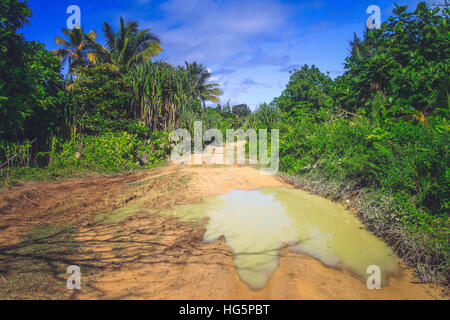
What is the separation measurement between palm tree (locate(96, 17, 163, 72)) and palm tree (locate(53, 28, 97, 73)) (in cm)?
146

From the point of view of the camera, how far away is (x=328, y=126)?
738 centimetres

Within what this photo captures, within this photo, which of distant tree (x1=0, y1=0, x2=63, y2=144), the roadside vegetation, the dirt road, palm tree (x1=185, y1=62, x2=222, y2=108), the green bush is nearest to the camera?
the dirt road

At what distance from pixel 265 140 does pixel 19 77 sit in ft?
28.5

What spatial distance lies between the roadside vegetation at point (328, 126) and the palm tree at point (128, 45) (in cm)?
922

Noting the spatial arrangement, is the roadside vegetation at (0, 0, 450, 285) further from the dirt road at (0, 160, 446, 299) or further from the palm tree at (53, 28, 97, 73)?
the palm tree at (53, 28, 97, 73)

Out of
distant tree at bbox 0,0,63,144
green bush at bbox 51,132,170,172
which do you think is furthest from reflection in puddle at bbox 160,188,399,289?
distant tree at bbox 0,0,63,144

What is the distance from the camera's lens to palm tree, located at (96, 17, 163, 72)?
18969 millimetres

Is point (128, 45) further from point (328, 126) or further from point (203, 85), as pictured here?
point (328, 126)

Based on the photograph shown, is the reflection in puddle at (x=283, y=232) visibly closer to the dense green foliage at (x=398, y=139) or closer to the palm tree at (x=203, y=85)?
the dense green foliage at (x=398, y=139)

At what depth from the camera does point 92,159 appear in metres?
8.91

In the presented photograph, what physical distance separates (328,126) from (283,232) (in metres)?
4.56

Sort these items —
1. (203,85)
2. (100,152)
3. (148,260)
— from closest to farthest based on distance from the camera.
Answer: (148,260) < (100,152) < (203,85)

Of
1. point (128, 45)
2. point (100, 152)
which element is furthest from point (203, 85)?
point (100, 152)

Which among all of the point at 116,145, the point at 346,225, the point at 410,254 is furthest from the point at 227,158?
the point at 410,254
